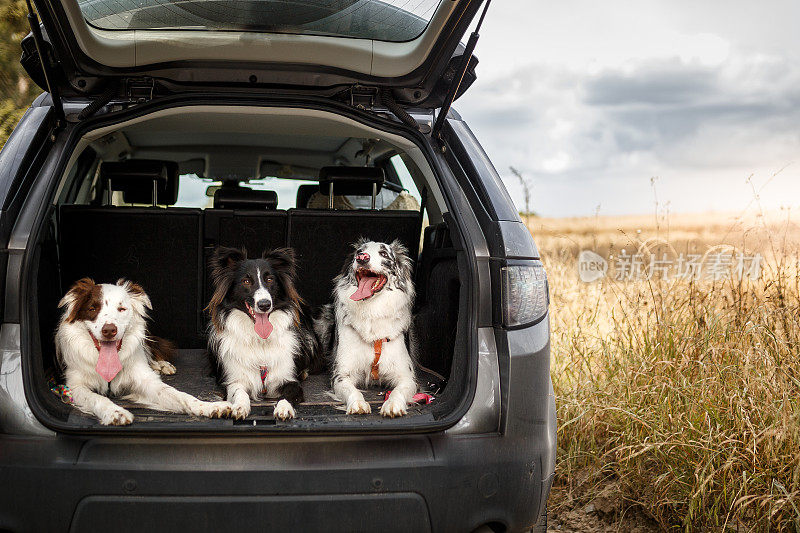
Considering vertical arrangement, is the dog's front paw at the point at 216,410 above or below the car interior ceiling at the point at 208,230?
below

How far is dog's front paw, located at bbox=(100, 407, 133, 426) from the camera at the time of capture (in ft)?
8.28

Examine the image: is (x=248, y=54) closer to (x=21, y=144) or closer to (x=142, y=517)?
(x=21, y=144)

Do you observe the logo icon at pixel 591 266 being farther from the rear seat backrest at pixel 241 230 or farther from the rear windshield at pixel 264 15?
the rear windshield at pixel 264 15

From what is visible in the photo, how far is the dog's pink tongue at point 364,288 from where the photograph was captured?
12.1 ft

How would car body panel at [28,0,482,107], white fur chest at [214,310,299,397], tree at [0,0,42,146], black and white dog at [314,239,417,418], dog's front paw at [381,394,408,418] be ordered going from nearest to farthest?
dog's front paw at [381,394,408,418]
car body panel at [28,0,482,107]
white fur chest at [214,310,299,397]
black and white dog at [314,239,417,418]
tree at [0,0,42,146]

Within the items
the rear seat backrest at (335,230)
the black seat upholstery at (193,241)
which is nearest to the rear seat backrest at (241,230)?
the black seat upholstery at (193,241)

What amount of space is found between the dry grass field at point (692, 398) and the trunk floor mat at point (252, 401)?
121 cm

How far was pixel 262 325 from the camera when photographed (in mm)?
3602

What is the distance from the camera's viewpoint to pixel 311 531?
239 cm

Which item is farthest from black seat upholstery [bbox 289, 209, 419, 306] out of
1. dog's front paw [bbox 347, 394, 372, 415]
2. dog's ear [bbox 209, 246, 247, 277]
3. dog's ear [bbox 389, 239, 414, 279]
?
dog's front paw [bbox 347, 394, 372, 415]

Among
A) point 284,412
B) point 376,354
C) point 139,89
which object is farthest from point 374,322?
point 139,89

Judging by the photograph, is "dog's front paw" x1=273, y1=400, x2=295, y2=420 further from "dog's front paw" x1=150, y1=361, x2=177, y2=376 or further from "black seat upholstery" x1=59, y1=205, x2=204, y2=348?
"black seat upholstery" x1=59, y1=205, x2=204, y2=348

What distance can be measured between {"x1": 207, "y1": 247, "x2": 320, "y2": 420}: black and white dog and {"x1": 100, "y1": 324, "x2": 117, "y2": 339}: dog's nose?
1.89 feet

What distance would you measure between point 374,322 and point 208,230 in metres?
1.39
